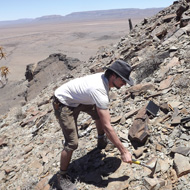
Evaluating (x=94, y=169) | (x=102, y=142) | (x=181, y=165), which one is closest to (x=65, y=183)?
(x=94, y=169)

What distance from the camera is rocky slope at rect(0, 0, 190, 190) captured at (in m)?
3.65

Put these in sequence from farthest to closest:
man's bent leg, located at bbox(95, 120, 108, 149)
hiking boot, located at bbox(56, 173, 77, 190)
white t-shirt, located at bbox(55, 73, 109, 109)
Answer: man's bent leg, located at bbox(95, 120, 108, 149) → hiking boot, located at bbox(56, 173, 77, 190) → white t-shirt, located at bbox(55, 73, 109, 109)

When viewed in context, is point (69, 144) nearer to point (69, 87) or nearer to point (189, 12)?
point (69, 87)

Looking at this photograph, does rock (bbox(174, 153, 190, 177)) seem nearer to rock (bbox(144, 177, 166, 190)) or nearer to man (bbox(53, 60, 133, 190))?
rock (bbox(144, 177, 166, 190))

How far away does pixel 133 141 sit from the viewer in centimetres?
432

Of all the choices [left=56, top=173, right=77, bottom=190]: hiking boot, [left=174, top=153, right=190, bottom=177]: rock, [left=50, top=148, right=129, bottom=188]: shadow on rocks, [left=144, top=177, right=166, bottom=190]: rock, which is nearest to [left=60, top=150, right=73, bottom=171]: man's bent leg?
[left=56, top=173, right=77, bottom=190]: hiking boot

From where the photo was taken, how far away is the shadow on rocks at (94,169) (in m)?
3.85

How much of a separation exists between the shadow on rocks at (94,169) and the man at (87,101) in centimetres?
30

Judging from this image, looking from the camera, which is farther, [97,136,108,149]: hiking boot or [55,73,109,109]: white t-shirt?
[97,136,108,149]: hiking boot

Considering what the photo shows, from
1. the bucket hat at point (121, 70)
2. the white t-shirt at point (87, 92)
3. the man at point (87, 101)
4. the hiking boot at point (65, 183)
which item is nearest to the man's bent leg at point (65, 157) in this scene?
the man at point (87, 101)

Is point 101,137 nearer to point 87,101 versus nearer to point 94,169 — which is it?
point 94,169

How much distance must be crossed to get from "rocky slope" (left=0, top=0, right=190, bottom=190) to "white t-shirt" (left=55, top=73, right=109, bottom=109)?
1.24 metres

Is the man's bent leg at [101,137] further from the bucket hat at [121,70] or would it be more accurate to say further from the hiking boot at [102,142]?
the bucket hat at [121,70]

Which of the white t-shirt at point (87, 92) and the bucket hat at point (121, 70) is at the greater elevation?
the bucket hat at point (121, 70)
